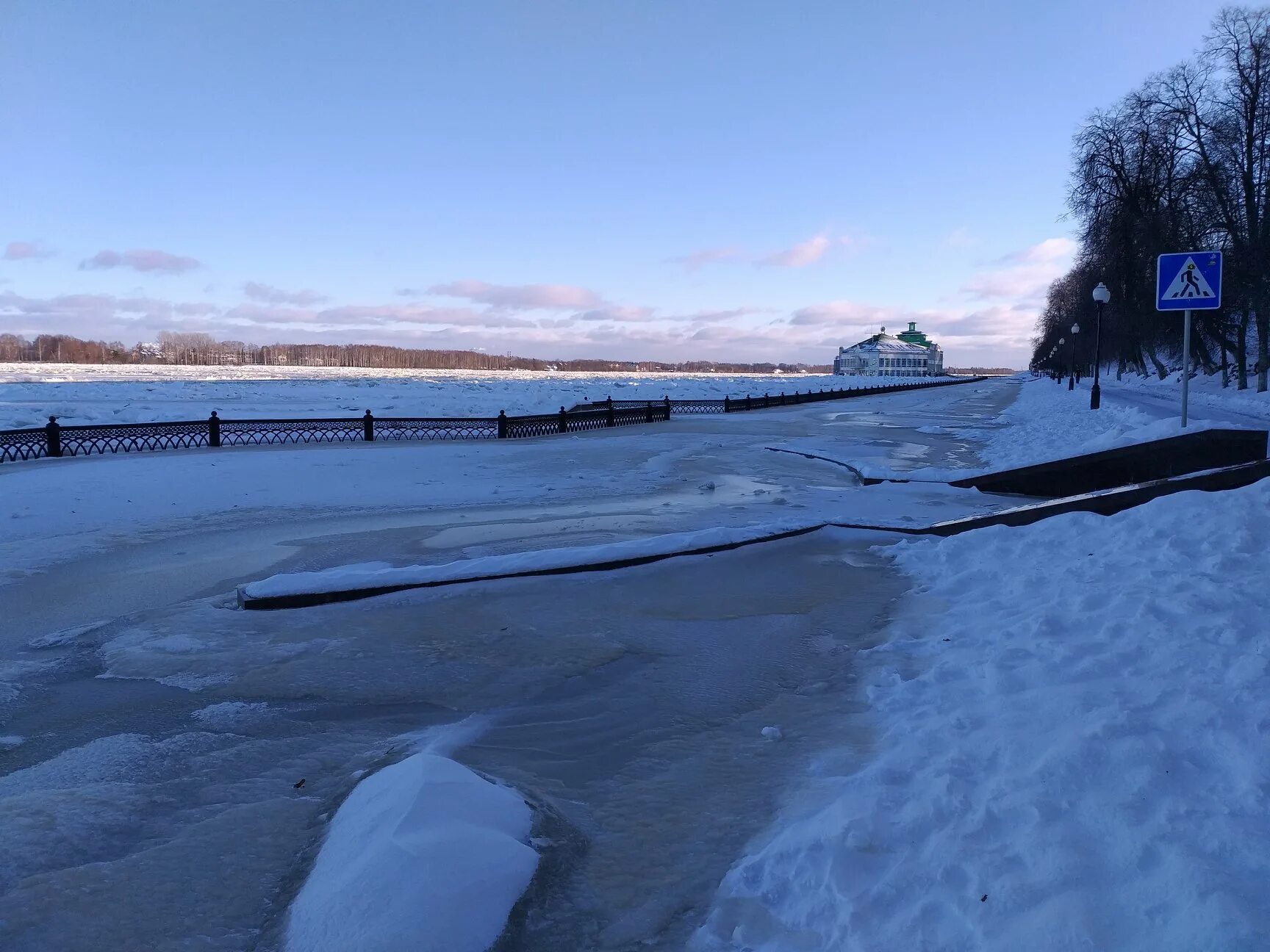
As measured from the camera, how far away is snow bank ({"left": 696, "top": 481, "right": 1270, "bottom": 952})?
2.40m

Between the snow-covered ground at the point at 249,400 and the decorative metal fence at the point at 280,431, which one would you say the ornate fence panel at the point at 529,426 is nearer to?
the decorative metal fence at the point at 280,431

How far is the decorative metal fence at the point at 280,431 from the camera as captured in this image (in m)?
19.4

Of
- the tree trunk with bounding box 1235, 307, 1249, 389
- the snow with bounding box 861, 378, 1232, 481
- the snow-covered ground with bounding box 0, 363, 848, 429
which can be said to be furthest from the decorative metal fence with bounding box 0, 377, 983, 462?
the tree trunk with bounding box 1235, 307, 1249, 389

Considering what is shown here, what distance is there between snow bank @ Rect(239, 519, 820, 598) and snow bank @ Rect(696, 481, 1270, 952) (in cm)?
324

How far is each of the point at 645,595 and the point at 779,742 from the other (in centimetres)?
292

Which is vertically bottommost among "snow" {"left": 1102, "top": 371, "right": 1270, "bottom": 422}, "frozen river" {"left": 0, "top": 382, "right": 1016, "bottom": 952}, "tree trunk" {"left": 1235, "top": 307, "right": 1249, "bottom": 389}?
"frozen river" {"left": 0, "top": 382, "right": 1016, "bottom": 952}

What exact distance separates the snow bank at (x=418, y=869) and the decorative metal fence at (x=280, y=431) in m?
19.9

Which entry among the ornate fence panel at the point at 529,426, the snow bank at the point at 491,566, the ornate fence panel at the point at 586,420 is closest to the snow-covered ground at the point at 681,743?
the snow bank at the point at 491,566

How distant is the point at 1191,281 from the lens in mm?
10844

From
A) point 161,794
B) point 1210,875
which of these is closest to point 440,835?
point 161,794

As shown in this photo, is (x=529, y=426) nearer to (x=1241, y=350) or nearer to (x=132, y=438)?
(x=132, y=438)

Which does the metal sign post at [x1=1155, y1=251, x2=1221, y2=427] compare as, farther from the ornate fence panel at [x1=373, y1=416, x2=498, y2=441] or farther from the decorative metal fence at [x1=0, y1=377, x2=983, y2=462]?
the ornate fence panel at [x1=373, y1=416, x2=498, y2=441]

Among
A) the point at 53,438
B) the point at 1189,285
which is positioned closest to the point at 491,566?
the point at 1189,285

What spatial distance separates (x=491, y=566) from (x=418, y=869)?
4772mm
